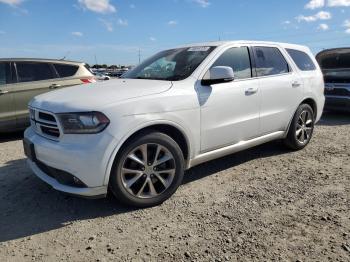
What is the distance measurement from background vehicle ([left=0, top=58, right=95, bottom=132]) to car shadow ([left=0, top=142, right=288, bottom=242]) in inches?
92.8

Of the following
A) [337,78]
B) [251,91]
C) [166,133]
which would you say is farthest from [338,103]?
[166,133]

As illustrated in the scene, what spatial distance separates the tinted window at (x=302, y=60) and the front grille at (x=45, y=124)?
12.6ft

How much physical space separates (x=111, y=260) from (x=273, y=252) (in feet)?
4.29

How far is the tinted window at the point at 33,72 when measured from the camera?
24.5 ft

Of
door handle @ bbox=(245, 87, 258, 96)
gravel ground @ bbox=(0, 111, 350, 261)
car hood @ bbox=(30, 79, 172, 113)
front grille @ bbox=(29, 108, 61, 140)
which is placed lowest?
gravel ground @ bbox=(0, 111, 350, 261)

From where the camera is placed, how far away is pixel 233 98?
14.9 ft

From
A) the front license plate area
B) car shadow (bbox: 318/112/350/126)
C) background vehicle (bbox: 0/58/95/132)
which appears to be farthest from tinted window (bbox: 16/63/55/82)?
car shadow (bbox: 318/112/350/126)

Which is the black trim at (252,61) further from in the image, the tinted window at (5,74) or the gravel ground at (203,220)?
the tinted window at (5,74)

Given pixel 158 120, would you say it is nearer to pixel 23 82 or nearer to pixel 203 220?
pixel 203 220

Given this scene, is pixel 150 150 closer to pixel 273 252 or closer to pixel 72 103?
pixel 72 103

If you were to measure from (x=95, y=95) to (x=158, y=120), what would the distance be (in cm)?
68

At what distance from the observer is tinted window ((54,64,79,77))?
7949mm

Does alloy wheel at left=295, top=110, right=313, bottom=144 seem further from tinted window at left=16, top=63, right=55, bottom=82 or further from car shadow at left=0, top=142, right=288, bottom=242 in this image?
tinted window at left=16, top=63, right=55, bottom=82

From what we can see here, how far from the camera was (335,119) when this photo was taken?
9438 millimetres
